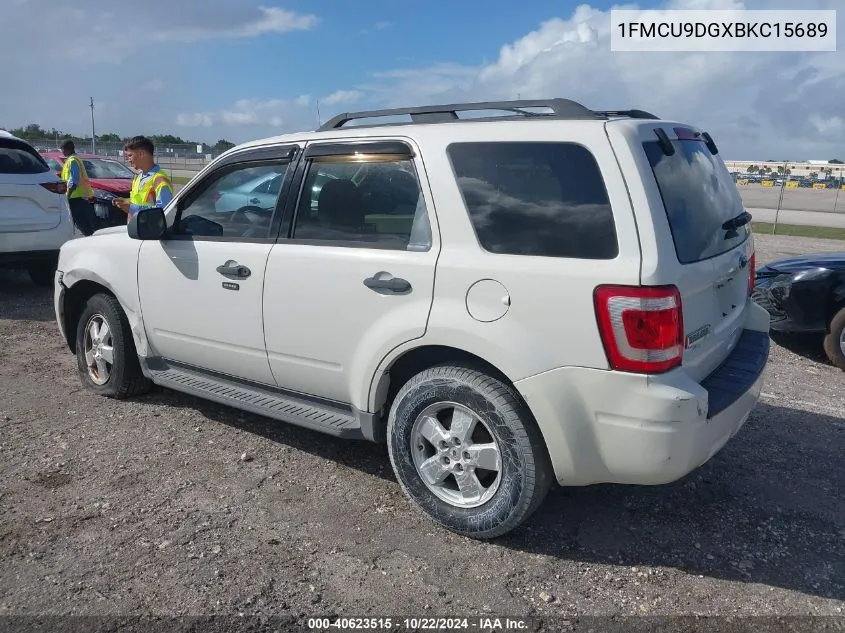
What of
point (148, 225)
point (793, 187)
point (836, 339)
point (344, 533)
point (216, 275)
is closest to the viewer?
point (344, 533)

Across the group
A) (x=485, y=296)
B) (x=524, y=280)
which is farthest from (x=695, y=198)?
(x=485, y=296)

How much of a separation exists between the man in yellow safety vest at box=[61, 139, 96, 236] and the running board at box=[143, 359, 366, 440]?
744 cm

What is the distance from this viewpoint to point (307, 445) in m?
4.36

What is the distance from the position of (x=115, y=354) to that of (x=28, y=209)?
4.42 metres

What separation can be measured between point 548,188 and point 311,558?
75.7 inches

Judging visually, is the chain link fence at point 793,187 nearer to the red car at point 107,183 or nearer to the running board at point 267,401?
the red car at point 107,183

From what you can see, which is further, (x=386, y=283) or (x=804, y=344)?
(x=804, y=344)

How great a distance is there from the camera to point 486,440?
325cm

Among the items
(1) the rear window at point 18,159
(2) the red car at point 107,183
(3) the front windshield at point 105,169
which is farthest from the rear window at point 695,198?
(3) the front windshield at point 105,169

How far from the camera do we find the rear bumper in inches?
109

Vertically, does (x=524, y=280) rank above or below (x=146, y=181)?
below

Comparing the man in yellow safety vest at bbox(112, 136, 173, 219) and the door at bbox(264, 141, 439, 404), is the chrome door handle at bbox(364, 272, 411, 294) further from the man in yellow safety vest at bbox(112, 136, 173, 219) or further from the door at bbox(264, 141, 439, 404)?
the man in yellow safety vest at bbox(112, 136, 173, 219)

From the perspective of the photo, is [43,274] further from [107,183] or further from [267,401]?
[267,401]

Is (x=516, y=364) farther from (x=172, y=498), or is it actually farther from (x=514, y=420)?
(x=172, y=498)
